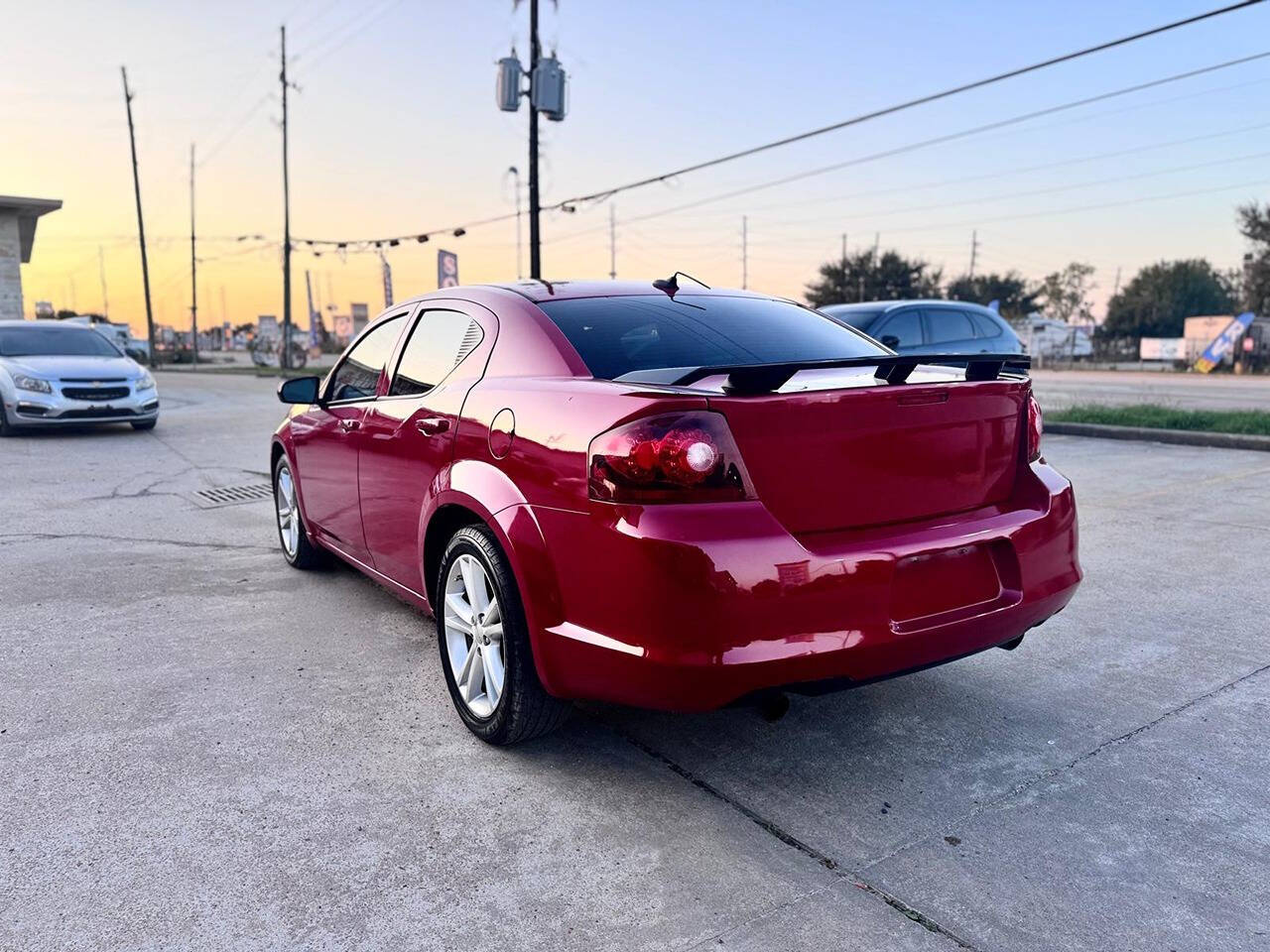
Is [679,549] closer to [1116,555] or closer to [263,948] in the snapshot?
[263,948]

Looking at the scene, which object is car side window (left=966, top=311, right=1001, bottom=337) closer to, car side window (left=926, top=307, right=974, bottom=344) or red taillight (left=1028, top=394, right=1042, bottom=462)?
car side window (left=926, top=307, right=974, bottom=344)

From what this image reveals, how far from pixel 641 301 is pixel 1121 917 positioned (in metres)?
2.48

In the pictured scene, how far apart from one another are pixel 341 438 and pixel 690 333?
1848mm

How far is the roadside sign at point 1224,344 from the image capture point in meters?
34.7

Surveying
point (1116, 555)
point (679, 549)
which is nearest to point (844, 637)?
point (679, 549)

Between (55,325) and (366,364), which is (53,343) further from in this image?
(366,364)

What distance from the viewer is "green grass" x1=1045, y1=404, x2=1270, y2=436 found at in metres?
10.3

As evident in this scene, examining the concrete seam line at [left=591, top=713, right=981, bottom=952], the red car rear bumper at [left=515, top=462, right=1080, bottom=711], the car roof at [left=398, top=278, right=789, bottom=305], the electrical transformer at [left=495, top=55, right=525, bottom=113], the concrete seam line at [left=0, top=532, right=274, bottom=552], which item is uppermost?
the electrical transformer at [left=495, top=55, right=525, bottom=113]

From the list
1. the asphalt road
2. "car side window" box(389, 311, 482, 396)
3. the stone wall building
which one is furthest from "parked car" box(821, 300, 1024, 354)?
the stone wall building

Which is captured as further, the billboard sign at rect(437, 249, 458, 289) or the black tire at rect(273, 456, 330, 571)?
the billboard sign at rect(437, 249, 458, 289)

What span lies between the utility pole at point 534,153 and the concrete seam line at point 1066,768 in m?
19.7

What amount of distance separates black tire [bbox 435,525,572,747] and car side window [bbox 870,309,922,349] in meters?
8.83

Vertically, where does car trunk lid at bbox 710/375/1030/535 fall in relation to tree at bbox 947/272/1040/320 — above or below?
below

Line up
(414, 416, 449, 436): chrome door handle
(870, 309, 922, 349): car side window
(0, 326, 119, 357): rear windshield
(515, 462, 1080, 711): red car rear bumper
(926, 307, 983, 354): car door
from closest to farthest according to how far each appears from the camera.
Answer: (515, 462, 1080, 711): red car rear bumper → (414, 416, 449, 436): chrome door handle → (870, 309, 922, 349): car side window → (926, 307, 983, 354): car door → (0, 326, 119, 357): rear windshield
